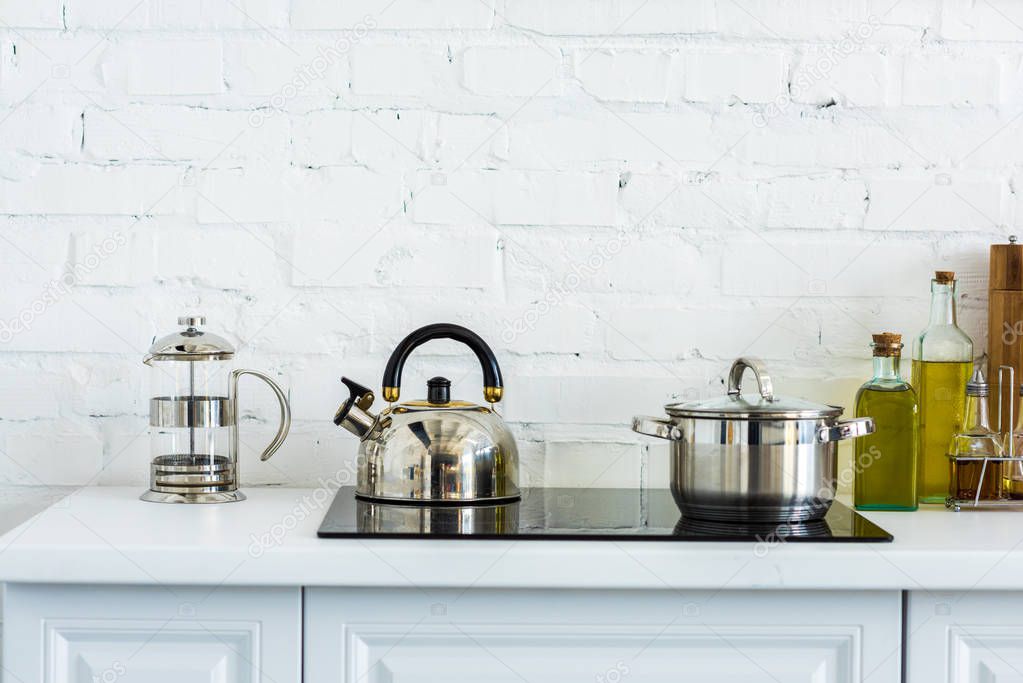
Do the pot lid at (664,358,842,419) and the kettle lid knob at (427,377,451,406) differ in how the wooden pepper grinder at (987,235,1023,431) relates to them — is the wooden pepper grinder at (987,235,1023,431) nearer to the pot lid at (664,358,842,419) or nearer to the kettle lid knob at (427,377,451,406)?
the pot lid at (664,358,842,419)

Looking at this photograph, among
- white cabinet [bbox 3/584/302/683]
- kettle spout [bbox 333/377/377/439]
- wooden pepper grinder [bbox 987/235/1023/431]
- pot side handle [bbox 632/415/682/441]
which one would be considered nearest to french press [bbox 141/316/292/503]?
kettle spout [bbox 333/377/377/439]

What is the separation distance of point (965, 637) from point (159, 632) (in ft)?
2.71

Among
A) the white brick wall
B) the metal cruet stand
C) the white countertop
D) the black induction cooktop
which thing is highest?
the white brick wall

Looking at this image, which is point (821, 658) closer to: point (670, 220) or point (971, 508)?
point (971, 508)

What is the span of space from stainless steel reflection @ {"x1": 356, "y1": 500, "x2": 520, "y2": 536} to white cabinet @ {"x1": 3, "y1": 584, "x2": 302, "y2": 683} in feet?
0.41

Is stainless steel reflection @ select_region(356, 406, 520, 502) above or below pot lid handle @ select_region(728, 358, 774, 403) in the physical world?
below

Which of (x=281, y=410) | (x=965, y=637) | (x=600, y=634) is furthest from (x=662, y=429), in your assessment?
(x=281, y=410)

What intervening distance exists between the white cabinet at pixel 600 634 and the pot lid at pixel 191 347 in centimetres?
40

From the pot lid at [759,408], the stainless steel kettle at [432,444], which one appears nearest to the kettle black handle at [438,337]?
the stainless steel kettle at [432,444]

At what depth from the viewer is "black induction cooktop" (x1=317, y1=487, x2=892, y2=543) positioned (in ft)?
3.60

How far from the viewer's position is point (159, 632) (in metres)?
1.08

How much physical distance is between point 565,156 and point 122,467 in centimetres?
77

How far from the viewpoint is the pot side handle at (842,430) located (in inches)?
45.5

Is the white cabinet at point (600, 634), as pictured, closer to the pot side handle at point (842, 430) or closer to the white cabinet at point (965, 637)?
the white cabinet at point (965, 637)
